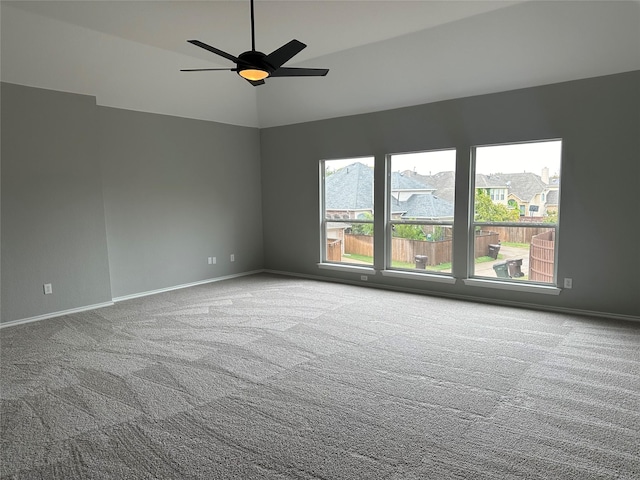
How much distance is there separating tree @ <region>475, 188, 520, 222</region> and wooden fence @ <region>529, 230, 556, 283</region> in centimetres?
38

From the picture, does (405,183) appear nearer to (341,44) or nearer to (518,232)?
(518,232)

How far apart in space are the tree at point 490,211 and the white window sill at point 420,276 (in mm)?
907

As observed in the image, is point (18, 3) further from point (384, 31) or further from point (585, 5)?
point (585, 5)

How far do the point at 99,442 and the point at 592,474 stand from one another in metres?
2.74

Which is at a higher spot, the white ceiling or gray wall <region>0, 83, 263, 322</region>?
the white ceiling

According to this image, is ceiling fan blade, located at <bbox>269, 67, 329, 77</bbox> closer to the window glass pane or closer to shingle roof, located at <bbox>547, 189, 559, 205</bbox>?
the window glass pane

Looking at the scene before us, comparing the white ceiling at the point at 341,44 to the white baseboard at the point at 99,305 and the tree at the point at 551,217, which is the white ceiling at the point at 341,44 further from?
Result: the white baseboard at the point at 99,305

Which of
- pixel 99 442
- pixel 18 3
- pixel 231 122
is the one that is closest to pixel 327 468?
pixel 99 442

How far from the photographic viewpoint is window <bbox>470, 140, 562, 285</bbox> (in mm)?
4898

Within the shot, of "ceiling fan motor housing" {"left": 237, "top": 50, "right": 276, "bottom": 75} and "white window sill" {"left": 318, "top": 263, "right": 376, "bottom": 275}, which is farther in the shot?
"white window sill" {"left": 318, "top": 263, "right": 376, "bottom": 275}

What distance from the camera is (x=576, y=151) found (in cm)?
459

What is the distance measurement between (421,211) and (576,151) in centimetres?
203

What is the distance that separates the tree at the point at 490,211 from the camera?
17.0 ft


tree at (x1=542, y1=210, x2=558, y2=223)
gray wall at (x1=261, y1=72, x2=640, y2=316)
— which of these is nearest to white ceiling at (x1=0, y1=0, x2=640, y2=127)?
gray wall at (x1=261, y1=72, x2=640, y2=316)
